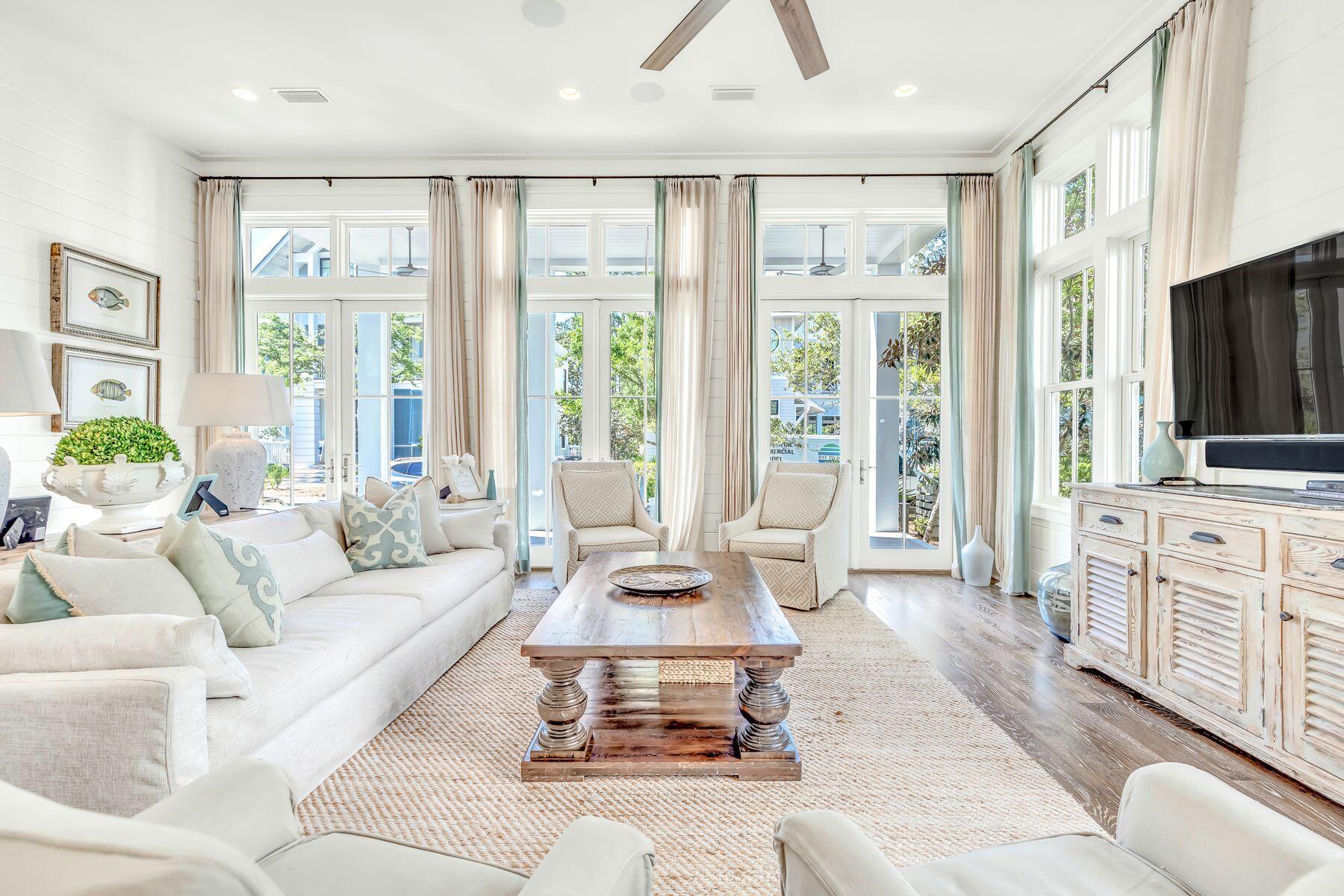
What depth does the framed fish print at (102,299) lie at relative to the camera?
375 centimetres

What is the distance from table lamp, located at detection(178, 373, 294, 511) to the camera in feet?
10.8

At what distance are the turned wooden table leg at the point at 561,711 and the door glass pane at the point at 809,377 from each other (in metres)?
3.37

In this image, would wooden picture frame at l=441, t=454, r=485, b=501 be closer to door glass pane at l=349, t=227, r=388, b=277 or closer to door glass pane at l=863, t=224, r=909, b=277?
door glass pane at l=349, t=227, r=388, b=277

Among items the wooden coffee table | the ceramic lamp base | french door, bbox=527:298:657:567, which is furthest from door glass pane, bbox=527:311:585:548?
the wooden coffee table

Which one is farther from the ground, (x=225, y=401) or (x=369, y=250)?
(x=369, y=250)

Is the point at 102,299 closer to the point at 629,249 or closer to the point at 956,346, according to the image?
the point at 629,249

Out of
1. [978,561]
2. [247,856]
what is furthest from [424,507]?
[978,561]

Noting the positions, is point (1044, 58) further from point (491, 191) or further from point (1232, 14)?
point (491, 191)

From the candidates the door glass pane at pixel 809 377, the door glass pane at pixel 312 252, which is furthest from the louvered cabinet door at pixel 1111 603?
the door glass pane at pixel 312 252

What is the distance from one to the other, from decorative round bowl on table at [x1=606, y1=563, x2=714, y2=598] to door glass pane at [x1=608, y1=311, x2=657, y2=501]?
2.05m

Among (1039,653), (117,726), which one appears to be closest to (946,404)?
(1039,653)

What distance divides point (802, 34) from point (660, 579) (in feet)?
7.46

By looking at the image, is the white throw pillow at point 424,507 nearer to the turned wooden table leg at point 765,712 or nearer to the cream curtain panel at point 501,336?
the cream curtain panel at point 501,336

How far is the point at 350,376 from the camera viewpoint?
5.12 m
